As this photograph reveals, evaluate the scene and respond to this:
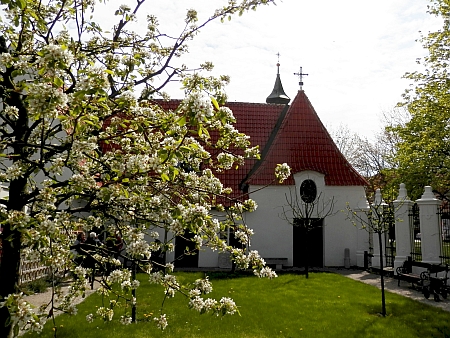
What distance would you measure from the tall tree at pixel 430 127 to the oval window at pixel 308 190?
4.33 metres

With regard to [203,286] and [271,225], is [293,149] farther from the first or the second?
[203,286]

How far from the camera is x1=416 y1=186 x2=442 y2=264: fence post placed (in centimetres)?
1420

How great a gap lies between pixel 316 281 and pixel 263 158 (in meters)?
8.50

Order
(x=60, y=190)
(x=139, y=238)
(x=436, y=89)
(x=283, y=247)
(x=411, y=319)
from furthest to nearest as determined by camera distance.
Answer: (x=283, y=247), (x=436, y=89), (x=411, y=319), (x=60, y=190), (x=139, y=238)

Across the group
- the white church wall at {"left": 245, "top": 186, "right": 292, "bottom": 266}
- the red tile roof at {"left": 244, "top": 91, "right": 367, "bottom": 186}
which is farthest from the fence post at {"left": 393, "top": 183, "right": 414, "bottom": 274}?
the white church wall at {"left": 245, "top": 186, "right": 292, "bottom": 266}

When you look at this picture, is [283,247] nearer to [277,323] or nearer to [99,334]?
[277,323]

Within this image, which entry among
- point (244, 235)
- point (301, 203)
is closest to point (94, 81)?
point (244, 235)

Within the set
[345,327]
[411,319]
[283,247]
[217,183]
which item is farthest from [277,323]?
[283,247]

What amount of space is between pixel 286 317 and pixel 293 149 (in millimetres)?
13843

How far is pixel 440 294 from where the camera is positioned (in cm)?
1226

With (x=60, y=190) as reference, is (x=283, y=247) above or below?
below

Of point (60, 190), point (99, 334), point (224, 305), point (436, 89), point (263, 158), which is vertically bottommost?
point (99, 334)

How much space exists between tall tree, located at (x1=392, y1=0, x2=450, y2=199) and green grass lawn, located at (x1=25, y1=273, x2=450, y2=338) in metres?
7.44

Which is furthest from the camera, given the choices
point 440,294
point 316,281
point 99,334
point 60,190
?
point 316,281
